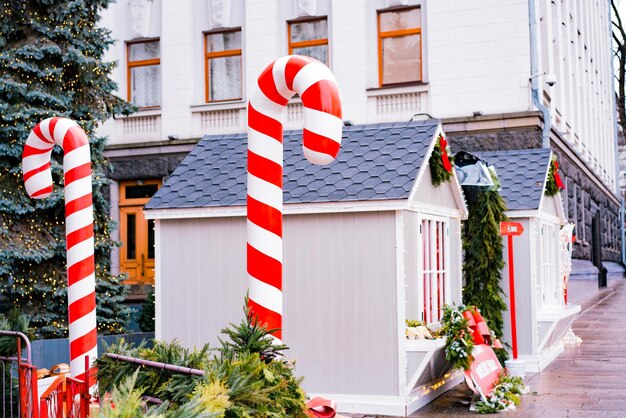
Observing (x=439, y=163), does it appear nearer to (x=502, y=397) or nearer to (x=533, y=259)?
(x=502, y=397)

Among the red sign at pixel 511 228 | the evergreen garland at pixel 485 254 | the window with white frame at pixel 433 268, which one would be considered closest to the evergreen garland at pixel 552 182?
the evergreen garland at pixel 485 254

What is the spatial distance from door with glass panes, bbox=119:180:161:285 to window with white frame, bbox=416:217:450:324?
1291cm

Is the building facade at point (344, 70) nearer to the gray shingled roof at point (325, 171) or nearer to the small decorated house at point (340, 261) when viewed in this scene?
the small decorated house at point (340, 261)

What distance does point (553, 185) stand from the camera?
14297 mm

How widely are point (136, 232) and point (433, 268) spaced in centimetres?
1405

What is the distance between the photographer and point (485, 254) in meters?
12.5

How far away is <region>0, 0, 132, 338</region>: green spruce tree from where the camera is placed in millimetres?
12258

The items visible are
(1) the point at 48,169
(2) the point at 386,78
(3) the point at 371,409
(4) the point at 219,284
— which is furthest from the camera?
(2) the point at 386,78

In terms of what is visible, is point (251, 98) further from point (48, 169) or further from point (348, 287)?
point (348, 287)

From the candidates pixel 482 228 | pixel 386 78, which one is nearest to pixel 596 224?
pixel 386 78

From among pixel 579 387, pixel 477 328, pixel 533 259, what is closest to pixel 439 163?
pixel 477 328

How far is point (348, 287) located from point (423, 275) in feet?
3.54

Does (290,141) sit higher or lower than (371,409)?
higher

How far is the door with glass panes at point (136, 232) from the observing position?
23.1 m
